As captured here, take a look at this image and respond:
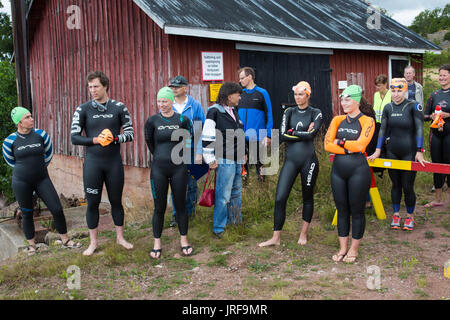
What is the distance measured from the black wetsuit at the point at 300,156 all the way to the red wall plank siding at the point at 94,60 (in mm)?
3643

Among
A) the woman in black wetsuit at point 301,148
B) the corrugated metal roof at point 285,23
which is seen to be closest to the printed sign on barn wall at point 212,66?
the corrugated metal roof at point 285,23

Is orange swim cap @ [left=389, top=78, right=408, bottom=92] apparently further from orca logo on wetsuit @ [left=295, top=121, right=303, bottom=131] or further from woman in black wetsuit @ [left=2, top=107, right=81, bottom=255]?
woman in black wetsuit @ [left=2, top=107, right=81, bottom=255]

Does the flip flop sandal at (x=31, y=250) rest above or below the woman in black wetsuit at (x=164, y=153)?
below

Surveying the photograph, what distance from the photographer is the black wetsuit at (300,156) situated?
16.5ft

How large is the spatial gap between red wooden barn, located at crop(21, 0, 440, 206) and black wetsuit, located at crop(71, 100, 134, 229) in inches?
104

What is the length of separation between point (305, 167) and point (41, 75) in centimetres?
1071

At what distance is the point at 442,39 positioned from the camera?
55656 mm

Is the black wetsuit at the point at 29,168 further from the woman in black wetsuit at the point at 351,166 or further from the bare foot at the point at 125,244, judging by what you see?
the woman in black wetsuit at the point at 351,166

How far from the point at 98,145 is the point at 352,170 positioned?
297 cm

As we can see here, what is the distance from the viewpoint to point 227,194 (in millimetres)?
5473

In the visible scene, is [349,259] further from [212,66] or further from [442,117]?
[212,66]

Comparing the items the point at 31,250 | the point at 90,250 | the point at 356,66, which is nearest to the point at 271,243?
the point at 90,250

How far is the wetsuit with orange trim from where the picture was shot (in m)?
4.59
